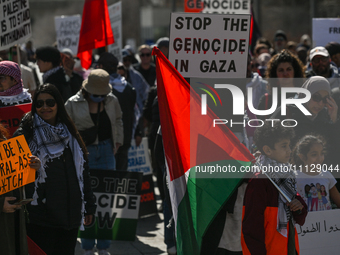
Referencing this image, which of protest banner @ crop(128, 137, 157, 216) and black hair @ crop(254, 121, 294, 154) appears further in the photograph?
protest banner @ crop(128, 137, 157, 216)

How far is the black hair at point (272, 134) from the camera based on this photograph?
4035 mm

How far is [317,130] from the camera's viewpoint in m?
5.52

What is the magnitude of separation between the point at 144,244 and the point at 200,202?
104 inches

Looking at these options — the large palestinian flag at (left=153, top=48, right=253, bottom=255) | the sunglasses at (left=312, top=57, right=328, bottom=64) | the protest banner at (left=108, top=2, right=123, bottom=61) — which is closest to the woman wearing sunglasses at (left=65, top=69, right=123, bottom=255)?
the large palestinian flag at (left=153, top=48, right=253, bottom=255)

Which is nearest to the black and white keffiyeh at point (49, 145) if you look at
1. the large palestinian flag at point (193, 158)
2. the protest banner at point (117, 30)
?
the large palestinian flag at point (193, 158)

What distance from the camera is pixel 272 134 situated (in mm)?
4051

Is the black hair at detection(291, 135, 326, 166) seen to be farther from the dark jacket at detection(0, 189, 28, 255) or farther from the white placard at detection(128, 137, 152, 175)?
the white placard at detection(128, 137, 152, 175)

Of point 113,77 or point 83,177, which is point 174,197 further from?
point 113,77

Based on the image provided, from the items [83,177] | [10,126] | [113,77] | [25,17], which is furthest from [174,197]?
[25,17]

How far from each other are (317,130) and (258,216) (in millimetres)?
2000

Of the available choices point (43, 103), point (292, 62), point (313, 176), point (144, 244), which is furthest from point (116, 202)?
point (292, 62)

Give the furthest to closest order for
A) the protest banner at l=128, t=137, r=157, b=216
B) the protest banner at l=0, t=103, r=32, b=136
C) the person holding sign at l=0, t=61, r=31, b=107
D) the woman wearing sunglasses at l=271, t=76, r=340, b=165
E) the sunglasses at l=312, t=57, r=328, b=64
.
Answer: the protest banner at l=128, t=137, r=157, b=216 < the sunglasses at l=312, t=57, r=328, b=64 < the woman wearing sunglasses at l=271, t=76, r=340, b=165 < the person holding sign at l=0, t=61, r=31, b=107 < the protest banner at l=0, t=103, r=32, b=136

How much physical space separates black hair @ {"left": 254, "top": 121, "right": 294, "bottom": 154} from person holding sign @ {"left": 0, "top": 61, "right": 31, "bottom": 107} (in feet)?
7.61

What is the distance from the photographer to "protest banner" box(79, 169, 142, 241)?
6066 millimetres
